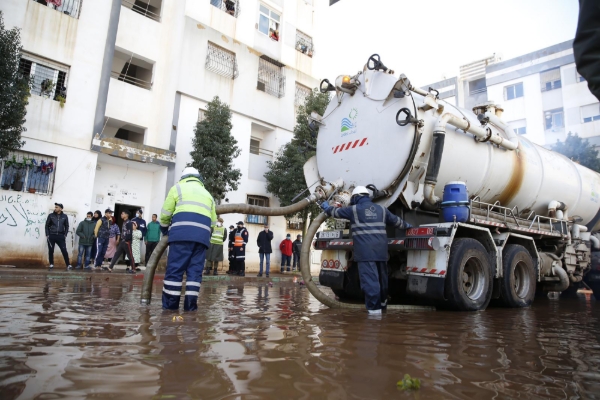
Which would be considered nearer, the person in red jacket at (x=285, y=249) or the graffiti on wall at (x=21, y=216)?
the graffiti on wall at (x=21, y=216)

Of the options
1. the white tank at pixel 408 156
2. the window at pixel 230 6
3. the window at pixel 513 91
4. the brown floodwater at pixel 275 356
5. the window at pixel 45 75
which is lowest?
the brown floodwater at pixel 275 356

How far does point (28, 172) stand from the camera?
11.5 metres

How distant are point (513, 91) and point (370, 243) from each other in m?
19.1

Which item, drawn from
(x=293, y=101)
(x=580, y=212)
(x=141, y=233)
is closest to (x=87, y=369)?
(x=580, y=212)

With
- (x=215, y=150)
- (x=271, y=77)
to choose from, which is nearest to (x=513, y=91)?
(x=271, y=77)

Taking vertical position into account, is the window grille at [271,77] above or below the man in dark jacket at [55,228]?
above

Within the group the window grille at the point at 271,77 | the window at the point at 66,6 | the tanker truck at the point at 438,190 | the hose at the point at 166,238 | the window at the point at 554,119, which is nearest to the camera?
the hose at the point at 166,238

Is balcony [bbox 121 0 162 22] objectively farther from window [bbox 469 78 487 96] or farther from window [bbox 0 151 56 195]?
window [bbox 469 78 487 96]

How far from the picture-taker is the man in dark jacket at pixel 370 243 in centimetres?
487

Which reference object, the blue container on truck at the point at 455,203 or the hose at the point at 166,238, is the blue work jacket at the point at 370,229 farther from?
the hose at the point at 166,238

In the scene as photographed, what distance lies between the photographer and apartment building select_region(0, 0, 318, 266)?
11656mm

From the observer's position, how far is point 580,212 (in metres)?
8.45

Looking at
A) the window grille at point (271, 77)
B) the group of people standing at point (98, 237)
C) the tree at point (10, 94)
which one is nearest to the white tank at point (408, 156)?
the group of people standing at point (98, 237)

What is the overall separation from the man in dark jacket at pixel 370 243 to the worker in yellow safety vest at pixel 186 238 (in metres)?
1.80
